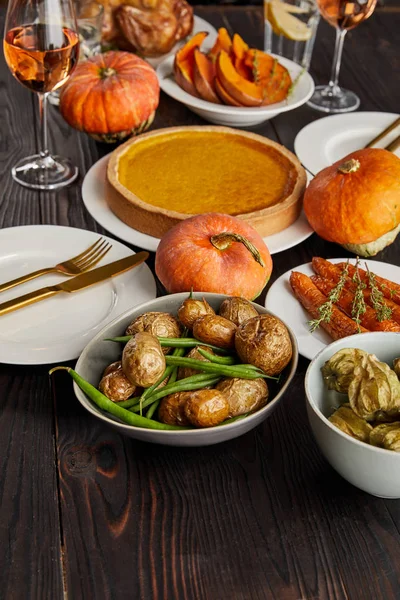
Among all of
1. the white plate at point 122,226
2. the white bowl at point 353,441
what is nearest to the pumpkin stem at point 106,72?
the white plate at point 122,226

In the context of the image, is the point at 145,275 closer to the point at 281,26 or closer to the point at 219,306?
the point at 219,306

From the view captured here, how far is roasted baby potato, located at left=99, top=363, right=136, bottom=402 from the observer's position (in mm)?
1063

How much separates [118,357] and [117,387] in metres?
0.10

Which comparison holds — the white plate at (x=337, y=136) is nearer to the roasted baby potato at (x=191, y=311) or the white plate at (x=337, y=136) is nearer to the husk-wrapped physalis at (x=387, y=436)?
the roasted baby potato at (x=191, y=311)

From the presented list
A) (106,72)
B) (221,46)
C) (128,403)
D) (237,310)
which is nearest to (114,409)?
(128,403)

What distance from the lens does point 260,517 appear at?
102cm

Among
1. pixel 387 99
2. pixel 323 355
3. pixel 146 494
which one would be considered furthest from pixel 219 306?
pixel 387 99

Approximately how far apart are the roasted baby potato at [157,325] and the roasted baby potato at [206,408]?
0.14m

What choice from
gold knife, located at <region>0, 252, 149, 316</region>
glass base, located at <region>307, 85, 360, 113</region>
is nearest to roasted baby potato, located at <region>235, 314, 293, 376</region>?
gold knife, located at <region>0, 252, 149, 316</region>

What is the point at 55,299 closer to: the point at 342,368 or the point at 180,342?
the point at 180,342

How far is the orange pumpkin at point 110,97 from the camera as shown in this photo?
1799 millimetres

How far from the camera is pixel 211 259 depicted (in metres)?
1.31

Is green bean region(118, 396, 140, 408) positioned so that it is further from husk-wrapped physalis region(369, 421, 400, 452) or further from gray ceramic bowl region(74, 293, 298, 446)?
husk-wrapped physalis region(369, 421, 400, 452)

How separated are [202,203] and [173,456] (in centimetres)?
65
